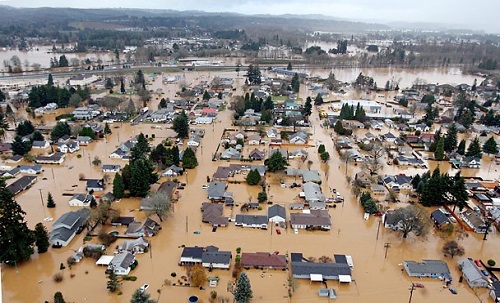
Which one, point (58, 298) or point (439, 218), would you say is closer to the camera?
point (58, 298)

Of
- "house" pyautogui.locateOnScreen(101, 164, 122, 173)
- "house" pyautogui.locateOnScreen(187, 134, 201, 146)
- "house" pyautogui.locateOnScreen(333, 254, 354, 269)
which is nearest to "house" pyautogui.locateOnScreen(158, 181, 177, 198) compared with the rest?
"house" pyautogui.locateOnScreen(101, 164, 122, 173)

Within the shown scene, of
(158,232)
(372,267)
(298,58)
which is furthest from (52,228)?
(298,58)

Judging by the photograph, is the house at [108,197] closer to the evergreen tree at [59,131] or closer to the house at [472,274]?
the evergreen tree at [59,131]

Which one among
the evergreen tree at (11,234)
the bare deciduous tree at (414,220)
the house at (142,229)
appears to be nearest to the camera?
the evergreen tree at (11,234)

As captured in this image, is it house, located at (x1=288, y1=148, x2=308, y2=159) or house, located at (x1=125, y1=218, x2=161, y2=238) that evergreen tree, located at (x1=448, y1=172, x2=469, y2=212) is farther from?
house, located at (x1=125, y1=218, x2=161, y2=238)

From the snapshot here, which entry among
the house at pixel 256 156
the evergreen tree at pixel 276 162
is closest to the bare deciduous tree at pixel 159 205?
the evergreen tree at pixel 276 162

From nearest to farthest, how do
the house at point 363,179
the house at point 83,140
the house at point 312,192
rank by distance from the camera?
the house at point 312,192 < the house at point 363,179 < the house at point 83,140

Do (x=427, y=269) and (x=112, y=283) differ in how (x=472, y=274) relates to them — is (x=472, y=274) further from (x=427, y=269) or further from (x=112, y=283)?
(x=112, y=283)

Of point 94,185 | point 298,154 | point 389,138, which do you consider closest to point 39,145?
point 94,185
